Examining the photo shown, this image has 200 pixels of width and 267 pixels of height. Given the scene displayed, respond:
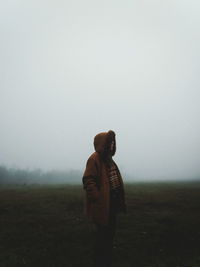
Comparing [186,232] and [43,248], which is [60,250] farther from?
[186,232]

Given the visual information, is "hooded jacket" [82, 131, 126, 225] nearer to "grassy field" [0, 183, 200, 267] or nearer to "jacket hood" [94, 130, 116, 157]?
"jacket hood" [94, 130, 116, 157]

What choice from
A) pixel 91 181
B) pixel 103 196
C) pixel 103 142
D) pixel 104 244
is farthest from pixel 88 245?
pixel 103 142

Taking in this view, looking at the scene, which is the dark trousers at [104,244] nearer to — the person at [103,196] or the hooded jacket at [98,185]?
the person at [103,196]

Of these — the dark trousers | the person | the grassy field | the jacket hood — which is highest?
the jacket hood

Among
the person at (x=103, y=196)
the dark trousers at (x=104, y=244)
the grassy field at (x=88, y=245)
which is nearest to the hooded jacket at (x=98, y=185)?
the person at (x=103, y=196)

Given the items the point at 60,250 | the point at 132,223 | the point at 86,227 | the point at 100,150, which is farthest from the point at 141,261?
the point at 132,223

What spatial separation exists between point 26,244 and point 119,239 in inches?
137

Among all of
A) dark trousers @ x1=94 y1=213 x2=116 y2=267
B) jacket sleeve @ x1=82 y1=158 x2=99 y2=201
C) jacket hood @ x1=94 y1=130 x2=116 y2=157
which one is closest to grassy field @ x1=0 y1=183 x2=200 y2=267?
dark trousers @ x1=94 y1=213 x2=116 y2=267

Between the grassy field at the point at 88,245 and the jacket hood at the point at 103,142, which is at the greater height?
the jacket hood at the point at 103,142

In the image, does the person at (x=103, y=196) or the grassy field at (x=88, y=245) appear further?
the grassy field at (x=88, y=245)

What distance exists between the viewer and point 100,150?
4727 mm

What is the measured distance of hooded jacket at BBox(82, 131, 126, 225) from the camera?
14.1 feet

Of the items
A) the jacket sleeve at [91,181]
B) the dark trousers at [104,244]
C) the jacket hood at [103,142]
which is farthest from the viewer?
the jacket hood at [103,142]

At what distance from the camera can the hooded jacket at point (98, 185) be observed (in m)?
4.30
